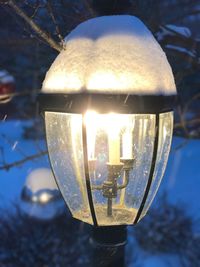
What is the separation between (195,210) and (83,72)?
18.7 ft

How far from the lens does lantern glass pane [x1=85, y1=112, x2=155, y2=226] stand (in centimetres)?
103

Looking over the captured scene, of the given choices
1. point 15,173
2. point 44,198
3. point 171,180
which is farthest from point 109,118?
point 15,173

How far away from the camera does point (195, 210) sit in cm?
635

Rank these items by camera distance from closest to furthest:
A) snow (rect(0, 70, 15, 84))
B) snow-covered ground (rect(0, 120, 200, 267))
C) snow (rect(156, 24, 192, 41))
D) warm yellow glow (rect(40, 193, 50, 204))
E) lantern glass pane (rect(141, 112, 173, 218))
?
lantern glass pane (rect(141, 112, 173, 218)) → snow (rect(156, 24, 192, 41)) → snow (rect(0, 70, 15, 84)) → snow-covered ground (rect(0, 120, 200, 267)) → warm yellow glow (rect(40, 193, 50, 204))

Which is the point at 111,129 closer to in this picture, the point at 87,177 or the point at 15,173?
the point at 87,177

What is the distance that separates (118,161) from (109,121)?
0.10m

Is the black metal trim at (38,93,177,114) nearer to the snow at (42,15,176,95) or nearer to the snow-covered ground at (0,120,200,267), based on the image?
the snow at (42,15,176,95)

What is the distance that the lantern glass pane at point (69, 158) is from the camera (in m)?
1.06

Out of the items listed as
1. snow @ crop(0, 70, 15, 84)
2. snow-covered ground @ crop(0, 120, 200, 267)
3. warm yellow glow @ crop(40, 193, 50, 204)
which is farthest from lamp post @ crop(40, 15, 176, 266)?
warm yellow glow @ crop(40, 193, 50, 204)

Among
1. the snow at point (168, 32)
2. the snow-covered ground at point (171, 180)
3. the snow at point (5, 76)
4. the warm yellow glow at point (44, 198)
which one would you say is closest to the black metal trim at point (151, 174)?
the snow at point (168, 32)

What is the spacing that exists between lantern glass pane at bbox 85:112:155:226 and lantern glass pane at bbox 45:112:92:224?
31 millimetres

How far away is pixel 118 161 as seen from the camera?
105 centimetres

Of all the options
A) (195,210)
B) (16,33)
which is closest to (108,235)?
(16,33)

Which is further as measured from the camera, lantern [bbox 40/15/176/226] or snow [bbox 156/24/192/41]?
snow [bbox 156/24/192/41]
